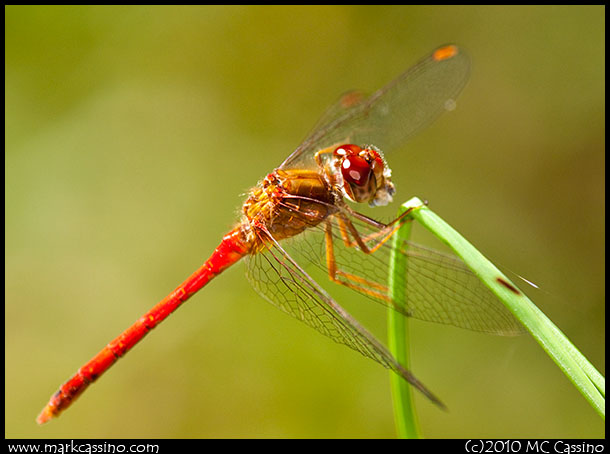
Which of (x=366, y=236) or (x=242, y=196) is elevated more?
(x=242, y=196)

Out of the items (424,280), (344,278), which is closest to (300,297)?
(344,278)

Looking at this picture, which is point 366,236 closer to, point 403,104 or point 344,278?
point 344,278

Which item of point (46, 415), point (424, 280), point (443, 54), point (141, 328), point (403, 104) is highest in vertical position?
point (443, 54)

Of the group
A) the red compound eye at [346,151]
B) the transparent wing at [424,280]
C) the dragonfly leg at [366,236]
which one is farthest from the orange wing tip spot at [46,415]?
the red compound eye at [346,151]

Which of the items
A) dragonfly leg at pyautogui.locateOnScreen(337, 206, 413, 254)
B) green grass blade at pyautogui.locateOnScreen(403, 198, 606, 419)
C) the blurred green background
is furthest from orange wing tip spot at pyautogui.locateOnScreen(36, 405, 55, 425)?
green grass blade at pyautogui.locateOnScreen(403, 198, 606, 419)

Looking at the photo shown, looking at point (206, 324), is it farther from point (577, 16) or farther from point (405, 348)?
point (577, 16)

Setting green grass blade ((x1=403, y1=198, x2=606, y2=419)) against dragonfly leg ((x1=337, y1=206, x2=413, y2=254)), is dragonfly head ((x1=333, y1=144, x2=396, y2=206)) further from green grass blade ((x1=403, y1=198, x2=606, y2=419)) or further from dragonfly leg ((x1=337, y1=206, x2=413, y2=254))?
green grass blade ((x1=403, y1=198, x2=606, y2=419))

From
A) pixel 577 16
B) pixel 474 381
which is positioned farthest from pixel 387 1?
pixel 474 381
